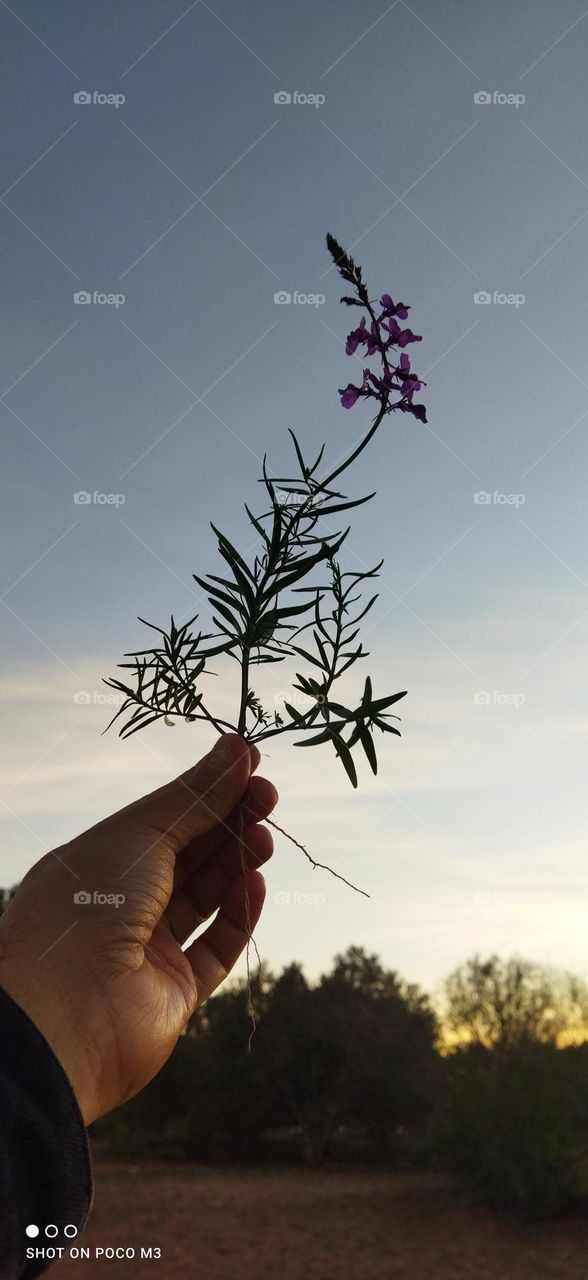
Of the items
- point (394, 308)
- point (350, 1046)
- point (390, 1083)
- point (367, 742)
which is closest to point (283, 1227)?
point (390, 1083)

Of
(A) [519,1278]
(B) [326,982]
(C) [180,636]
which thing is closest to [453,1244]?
(A) [519,1278]

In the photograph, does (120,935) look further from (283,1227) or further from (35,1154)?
(283,1227)

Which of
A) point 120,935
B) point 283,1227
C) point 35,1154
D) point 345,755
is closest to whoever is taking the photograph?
point 35,1154

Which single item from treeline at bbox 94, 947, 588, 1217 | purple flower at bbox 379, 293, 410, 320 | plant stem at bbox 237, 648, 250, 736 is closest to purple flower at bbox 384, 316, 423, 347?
purple flower at bbox 379, 293, 410, 320

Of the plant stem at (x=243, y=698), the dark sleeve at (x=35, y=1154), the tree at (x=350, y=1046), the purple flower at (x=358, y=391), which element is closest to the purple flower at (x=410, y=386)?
the purple flower at (x=358, y=391)

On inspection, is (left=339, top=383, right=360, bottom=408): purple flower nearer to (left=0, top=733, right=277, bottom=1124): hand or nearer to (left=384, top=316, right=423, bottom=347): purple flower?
(left=384, top=316, right=423, bottom=347): purple flower

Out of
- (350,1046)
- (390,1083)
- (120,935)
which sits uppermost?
(120,935)
